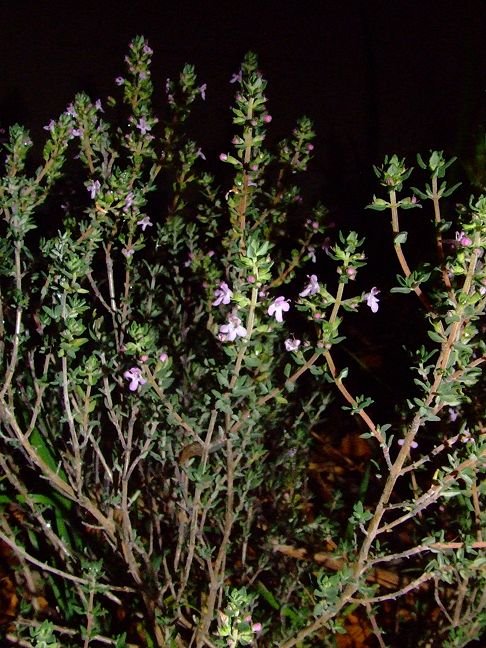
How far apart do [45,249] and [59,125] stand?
29 cm

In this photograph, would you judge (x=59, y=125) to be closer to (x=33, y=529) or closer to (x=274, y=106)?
(x=33, y=529)

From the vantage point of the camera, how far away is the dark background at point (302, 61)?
2.74 m

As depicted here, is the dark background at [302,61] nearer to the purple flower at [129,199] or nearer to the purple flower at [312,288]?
the purple flower at [129,199]

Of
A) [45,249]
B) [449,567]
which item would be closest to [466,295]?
[449,567]

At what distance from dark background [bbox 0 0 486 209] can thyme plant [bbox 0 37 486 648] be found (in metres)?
0.88

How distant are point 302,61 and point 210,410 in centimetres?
209

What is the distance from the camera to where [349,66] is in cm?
299

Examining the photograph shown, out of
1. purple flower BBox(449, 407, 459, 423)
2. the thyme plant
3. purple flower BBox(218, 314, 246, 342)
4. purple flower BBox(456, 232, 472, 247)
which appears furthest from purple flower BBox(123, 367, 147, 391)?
purple flower BBox(449, 407, 459, 423)

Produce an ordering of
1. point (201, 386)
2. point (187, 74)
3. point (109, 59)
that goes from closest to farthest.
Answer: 1. point (187, 74)
2. point (201, 386)
3. point (109, 59)

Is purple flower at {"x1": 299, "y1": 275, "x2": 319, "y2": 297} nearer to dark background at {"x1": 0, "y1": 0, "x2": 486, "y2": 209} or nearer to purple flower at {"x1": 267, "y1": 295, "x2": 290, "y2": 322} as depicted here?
purple flower at {"x1": 267, "y1": 295, "x2": 290, "y2": 322}

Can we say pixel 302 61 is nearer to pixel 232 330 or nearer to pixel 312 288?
pixel 312 288

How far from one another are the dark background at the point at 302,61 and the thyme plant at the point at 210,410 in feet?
2.88

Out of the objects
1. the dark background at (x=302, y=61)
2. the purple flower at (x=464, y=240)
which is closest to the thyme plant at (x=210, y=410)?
the purple flower at (x=464, y=240)

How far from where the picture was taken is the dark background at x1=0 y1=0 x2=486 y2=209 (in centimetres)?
274
